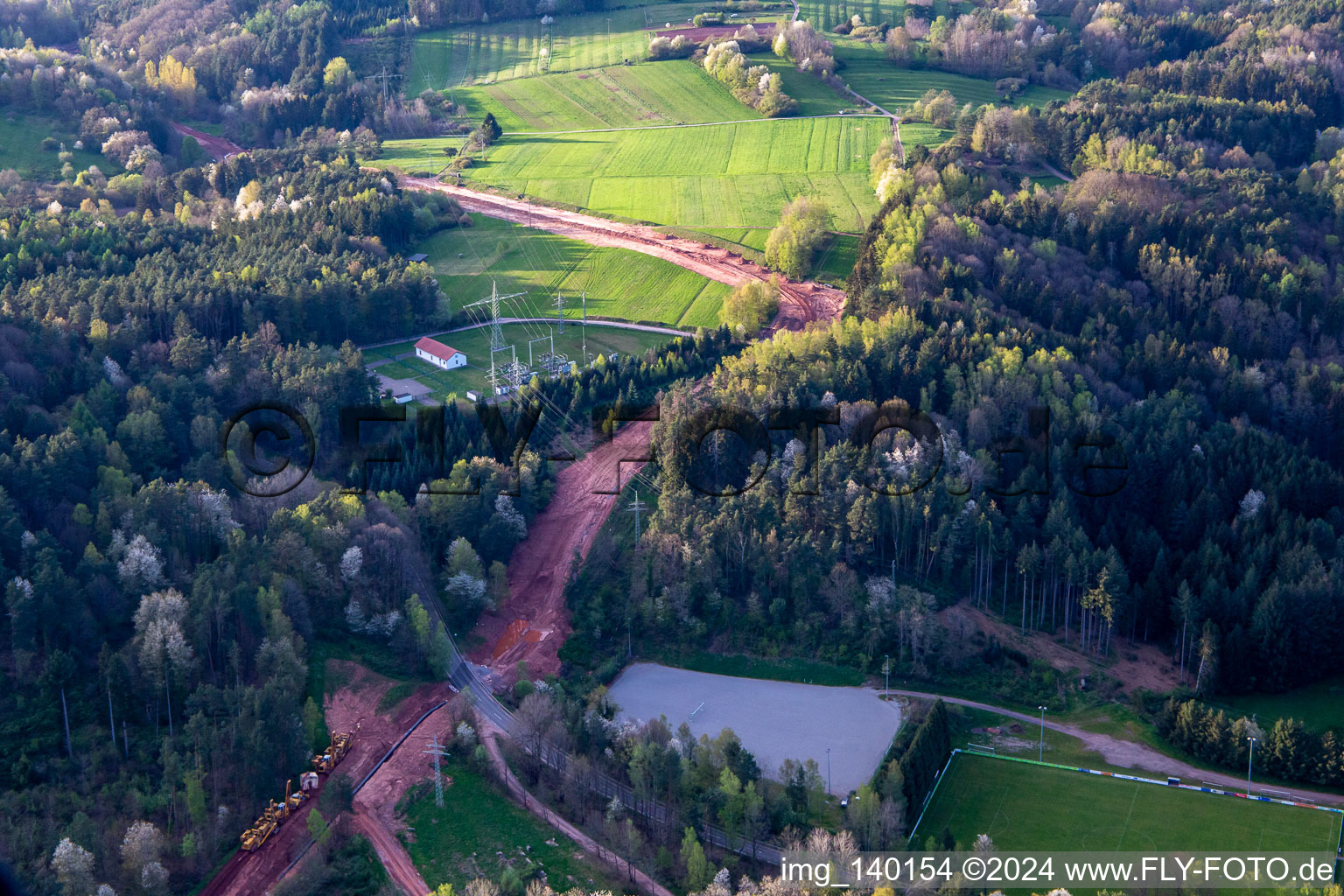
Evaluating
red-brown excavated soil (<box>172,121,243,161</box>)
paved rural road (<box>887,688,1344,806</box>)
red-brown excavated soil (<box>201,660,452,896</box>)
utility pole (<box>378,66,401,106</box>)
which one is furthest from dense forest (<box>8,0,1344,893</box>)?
utility pole (<box>378,66,401,106</box>)

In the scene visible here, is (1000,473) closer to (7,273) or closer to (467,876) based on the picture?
(467,876)

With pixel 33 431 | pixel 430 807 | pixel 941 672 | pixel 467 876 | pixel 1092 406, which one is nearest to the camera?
pixel 467 876

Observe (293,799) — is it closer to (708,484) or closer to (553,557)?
(553,557)

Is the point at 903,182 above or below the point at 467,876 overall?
above

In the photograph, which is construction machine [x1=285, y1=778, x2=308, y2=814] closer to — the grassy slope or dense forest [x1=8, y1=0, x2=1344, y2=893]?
dense forest [x1=8, y1=0, x2=1344, y2=893]

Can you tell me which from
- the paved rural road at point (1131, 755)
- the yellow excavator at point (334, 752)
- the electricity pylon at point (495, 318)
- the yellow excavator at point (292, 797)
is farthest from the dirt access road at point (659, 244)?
the yellow excavator at point (292, 797)

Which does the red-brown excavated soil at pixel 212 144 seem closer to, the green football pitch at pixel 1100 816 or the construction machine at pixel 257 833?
the construction machine at pixel 257 833

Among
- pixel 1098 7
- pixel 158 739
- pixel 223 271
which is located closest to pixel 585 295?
pixel 223 271
